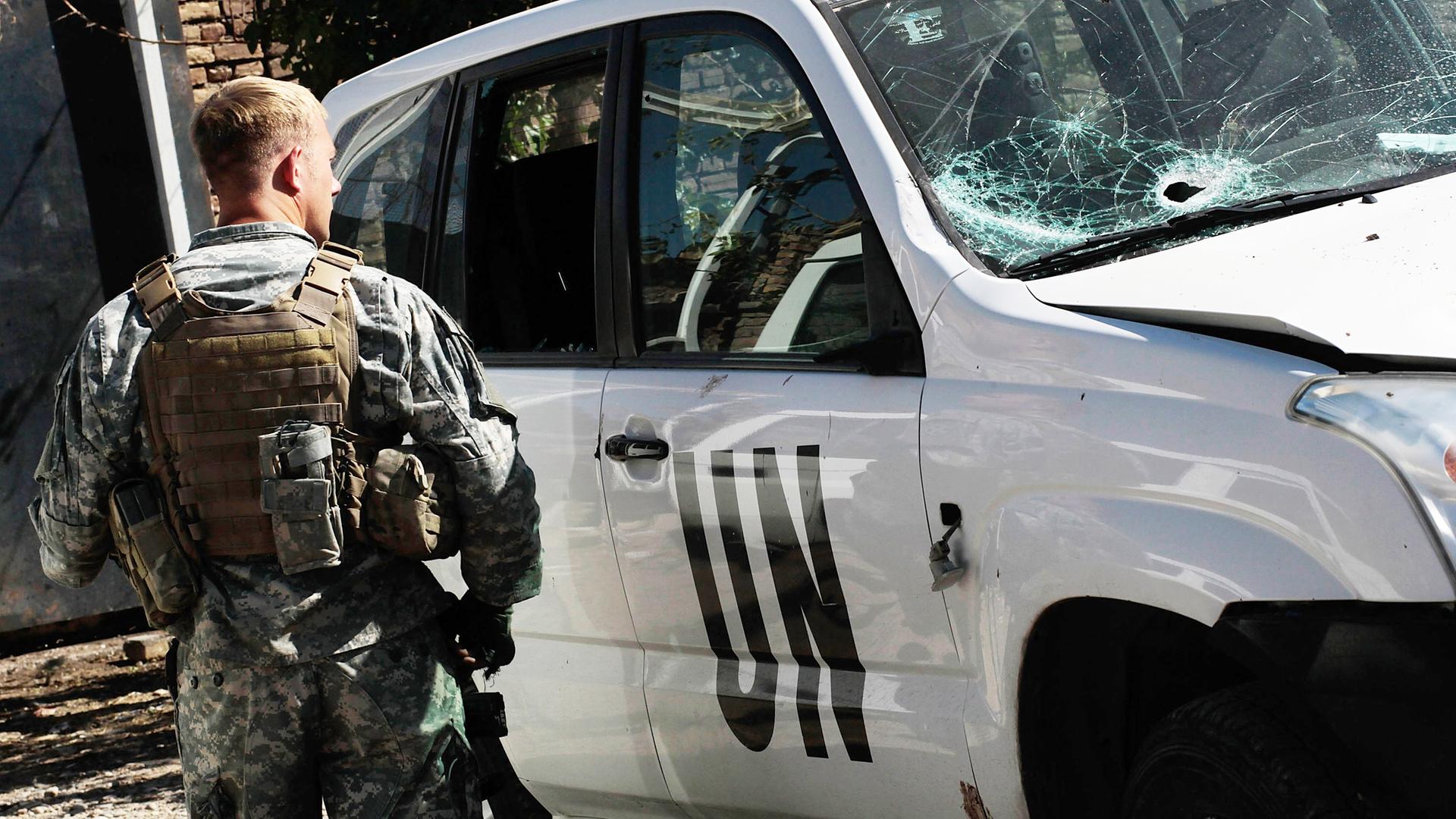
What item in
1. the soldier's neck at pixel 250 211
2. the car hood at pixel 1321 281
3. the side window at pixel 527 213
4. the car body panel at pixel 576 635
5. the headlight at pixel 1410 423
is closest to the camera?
the headlight at pixel 1410 423

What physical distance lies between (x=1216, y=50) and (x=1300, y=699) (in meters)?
1.25

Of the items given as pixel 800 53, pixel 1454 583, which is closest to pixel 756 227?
pixel 800 53

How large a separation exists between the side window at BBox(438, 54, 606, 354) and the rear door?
0.56 feet

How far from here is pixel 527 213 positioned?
3.53 m

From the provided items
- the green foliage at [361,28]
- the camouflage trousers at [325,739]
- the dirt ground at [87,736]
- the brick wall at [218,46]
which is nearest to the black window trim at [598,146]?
the camouflage trousers at [325,739]

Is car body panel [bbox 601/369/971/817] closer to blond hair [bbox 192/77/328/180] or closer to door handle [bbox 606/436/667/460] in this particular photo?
door handle [bbox 606/436/667/460]

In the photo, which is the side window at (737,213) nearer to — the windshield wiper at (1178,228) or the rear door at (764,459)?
the rear door at (764,459)

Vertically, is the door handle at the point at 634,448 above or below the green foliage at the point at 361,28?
below

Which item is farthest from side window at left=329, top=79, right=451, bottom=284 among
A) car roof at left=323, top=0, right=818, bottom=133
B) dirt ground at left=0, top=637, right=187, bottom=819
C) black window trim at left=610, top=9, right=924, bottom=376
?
dirt ground at left=0, top=637, right=187, bottom=819

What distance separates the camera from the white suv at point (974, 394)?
2.05 meters

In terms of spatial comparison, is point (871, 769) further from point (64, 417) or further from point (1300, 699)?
point (64, 417)

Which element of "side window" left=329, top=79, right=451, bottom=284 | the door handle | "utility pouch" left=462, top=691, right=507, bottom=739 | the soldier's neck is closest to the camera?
the soldier's neck

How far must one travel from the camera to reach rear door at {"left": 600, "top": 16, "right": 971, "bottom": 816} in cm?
263

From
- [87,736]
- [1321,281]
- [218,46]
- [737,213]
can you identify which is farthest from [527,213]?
[218,46]
